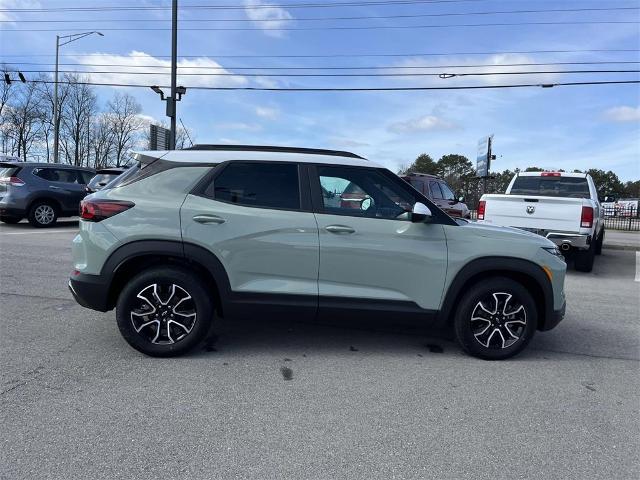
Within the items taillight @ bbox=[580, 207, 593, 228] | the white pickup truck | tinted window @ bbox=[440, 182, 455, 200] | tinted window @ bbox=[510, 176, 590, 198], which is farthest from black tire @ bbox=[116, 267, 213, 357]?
tinted window @ bbox=[440, 182, 455, 200]

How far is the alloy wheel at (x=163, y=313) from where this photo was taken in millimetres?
4074

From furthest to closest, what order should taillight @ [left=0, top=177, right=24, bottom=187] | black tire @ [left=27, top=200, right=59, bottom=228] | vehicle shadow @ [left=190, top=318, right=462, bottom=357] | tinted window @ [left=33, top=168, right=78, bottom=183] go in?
tinted window @ [left=33, top=168, right=78, bottom=183], black tire @ [left=27, top=200, right=59, bottom=228], taillight @ [left=0, top=177, right=24, bottom=187], vehicle shadow @ [left=190, top=318, right=462, bottom=357]

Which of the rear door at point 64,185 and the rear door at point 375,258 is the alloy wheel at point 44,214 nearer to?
the rear door at point 64,185

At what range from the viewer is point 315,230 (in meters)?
4.08

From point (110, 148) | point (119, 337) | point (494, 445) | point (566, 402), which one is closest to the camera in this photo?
point (494, 445)

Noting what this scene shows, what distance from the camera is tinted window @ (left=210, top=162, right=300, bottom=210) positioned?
4.15 metres

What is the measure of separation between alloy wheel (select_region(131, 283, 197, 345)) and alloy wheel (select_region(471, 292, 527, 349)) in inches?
97.1

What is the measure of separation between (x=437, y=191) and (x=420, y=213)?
903 cm

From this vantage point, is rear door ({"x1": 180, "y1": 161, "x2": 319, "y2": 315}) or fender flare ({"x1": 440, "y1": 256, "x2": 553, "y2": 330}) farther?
fender flare ({"x1": 440, "y1": 256, "x2": 553, "y2": 330})

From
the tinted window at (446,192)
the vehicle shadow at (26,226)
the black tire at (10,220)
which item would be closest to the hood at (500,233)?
the tinted window at (446,192)

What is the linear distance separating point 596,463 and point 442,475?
0.94 metres

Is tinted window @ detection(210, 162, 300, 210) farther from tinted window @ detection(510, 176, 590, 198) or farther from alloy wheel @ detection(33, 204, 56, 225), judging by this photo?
alloy wheel @ detection(33, 204, 56, 225)

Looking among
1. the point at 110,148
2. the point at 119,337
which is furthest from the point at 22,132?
the point at 119,337

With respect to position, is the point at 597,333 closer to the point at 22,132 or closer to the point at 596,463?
the point at 596,463
